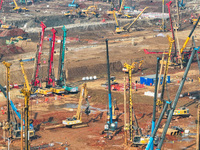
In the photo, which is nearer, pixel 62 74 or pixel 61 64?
pixel 61 64

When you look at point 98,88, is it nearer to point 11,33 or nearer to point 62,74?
point 62,74

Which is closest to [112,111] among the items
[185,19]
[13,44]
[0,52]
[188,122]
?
[188,122]

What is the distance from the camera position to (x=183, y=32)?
5197 inches

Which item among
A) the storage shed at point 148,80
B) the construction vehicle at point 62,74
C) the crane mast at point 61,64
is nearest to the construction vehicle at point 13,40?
the construction vehicle at point 62,74

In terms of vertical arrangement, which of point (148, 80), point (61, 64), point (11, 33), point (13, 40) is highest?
point (11, 33)

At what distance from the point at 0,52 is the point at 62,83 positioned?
103 ft

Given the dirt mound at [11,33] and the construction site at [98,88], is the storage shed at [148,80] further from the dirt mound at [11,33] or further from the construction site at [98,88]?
the dirt mound at [11,33]

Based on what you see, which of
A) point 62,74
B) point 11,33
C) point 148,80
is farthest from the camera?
point 11,33

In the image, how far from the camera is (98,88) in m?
76.1

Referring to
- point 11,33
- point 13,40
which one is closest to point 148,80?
point 13,40

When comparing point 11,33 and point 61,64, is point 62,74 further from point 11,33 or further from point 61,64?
point 11,33

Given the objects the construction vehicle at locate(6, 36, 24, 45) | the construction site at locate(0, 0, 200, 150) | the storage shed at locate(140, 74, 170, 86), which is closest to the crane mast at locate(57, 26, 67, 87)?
the construction site at locate(0, 0, 200, 150)

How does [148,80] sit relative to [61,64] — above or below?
below

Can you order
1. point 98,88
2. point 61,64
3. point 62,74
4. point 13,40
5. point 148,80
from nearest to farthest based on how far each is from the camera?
1. point 61,64
2. point 62,74
3. point 98,88
4. point 148,80
5. point 13,40
